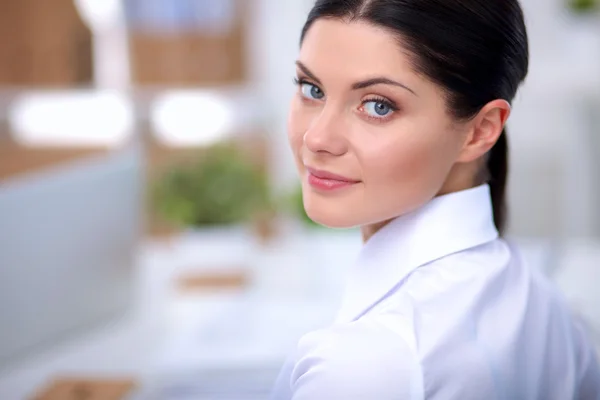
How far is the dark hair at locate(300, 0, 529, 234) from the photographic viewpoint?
0.74 metres

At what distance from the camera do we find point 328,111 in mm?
779

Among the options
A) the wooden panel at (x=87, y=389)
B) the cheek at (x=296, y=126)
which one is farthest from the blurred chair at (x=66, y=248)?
the cheek at (x=296, y=126)

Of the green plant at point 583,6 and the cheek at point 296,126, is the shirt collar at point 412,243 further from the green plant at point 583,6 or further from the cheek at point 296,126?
the green plant at point 583,6

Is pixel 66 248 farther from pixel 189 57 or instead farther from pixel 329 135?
pixel 189 57

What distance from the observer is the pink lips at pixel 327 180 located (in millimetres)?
793

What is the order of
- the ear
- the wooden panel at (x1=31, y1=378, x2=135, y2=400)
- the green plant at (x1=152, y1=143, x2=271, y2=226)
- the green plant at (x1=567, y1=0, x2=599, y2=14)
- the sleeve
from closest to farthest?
the sleeve, the ear, the wooden panel at (x1=31, y1=378, x2=135, y2=400), the green plant at (x1=152, y1=143, x2=271, y2=226), the green plant at (x1=567, y1=0, x2=599, y2=14)

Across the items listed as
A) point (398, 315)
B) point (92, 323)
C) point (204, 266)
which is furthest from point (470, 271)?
point (204, 266)

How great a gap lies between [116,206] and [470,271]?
36.8 inches

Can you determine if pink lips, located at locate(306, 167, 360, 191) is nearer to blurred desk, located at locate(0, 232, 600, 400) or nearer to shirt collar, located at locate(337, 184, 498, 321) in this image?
shirt collar, located at locate(337, 184, 498, 321)

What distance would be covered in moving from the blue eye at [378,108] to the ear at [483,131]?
0.10 m

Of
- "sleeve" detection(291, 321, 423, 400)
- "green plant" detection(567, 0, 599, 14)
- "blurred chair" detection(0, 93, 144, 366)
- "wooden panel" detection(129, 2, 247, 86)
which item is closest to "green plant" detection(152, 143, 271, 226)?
"blurred chair" detection(0, 93, 144, 366)

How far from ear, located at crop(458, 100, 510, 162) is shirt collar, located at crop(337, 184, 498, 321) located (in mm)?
46

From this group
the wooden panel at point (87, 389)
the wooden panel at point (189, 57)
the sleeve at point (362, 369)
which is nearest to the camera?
the sleeve at point (362, 369)

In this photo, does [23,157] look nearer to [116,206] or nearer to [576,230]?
[576,230]
